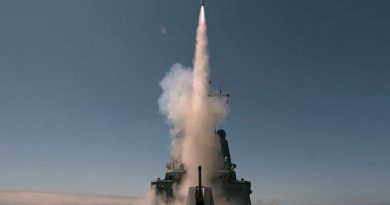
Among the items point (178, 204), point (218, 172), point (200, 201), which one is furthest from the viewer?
point (218, 172)

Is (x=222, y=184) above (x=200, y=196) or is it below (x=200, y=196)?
above

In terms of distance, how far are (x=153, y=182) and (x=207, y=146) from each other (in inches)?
212

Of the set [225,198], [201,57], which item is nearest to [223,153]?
[225,198]

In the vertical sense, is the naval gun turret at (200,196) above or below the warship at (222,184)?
below

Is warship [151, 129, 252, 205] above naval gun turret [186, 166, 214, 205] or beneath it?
above

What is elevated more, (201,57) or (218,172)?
(201,57)

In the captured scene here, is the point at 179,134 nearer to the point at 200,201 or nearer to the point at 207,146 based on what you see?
the point at 207,146

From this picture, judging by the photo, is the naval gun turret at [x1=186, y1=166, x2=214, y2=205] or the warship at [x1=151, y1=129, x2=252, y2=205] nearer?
the naval gun turret at [x1=186, y1=166, x2=214, y2=205]

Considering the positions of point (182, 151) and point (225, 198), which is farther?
point (182, 151)

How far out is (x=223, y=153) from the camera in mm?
38688

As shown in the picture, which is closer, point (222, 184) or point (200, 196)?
point (200, 196)

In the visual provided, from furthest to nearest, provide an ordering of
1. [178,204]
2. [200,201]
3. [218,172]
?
[218,172] < [178,204] < [200,201]

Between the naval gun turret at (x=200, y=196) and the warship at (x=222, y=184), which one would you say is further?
the warship at (x=222, y=184)

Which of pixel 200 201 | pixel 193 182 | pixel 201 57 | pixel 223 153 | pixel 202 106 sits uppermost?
pixel 201 57
